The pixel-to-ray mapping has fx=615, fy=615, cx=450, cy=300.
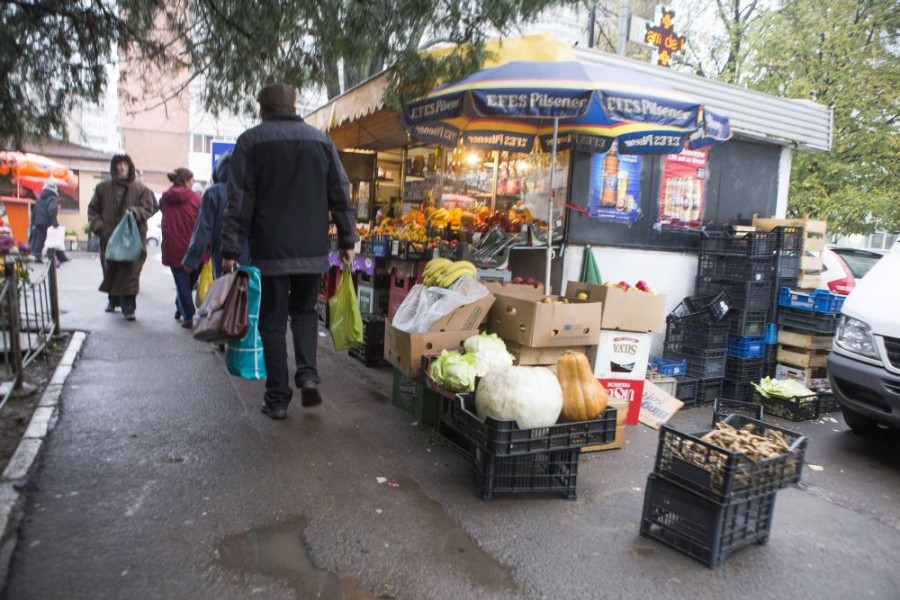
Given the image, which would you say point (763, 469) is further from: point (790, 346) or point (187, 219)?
point (187, 219)

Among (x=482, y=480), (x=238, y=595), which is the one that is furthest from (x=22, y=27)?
(x=482, y=480)

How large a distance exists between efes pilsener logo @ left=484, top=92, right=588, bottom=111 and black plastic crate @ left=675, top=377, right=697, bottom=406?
Result: 298 centimetres

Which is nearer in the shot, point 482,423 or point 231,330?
point 482,423

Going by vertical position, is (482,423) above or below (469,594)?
above

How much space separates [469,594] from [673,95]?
4.33 meters

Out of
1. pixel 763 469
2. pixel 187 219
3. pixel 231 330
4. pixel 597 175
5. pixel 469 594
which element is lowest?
pixel 469 594

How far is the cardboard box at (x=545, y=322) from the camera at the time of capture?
15.2 ft

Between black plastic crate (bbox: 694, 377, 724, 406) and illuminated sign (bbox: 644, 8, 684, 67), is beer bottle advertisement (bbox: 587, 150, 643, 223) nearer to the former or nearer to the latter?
black plastic crate (bbox: 694, 377, 724, 406)

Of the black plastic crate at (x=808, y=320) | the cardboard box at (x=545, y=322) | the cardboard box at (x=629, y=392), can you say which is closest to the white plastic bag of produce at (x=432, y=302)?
the cardboard box at (x=545, y=322)

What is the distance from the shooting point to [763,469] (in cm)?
305

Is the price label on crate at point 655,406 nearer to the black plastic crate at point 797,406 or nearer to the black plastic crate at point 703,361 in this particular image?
the black plastic crate at point 703,361

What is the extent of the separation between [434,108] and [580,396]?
9.45 ft

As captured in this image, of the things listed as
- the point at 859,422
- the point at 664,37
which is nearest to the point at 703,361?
the point at 859,422

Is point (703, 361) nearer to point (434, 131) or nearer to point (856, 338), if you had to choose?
point (856, 338)
